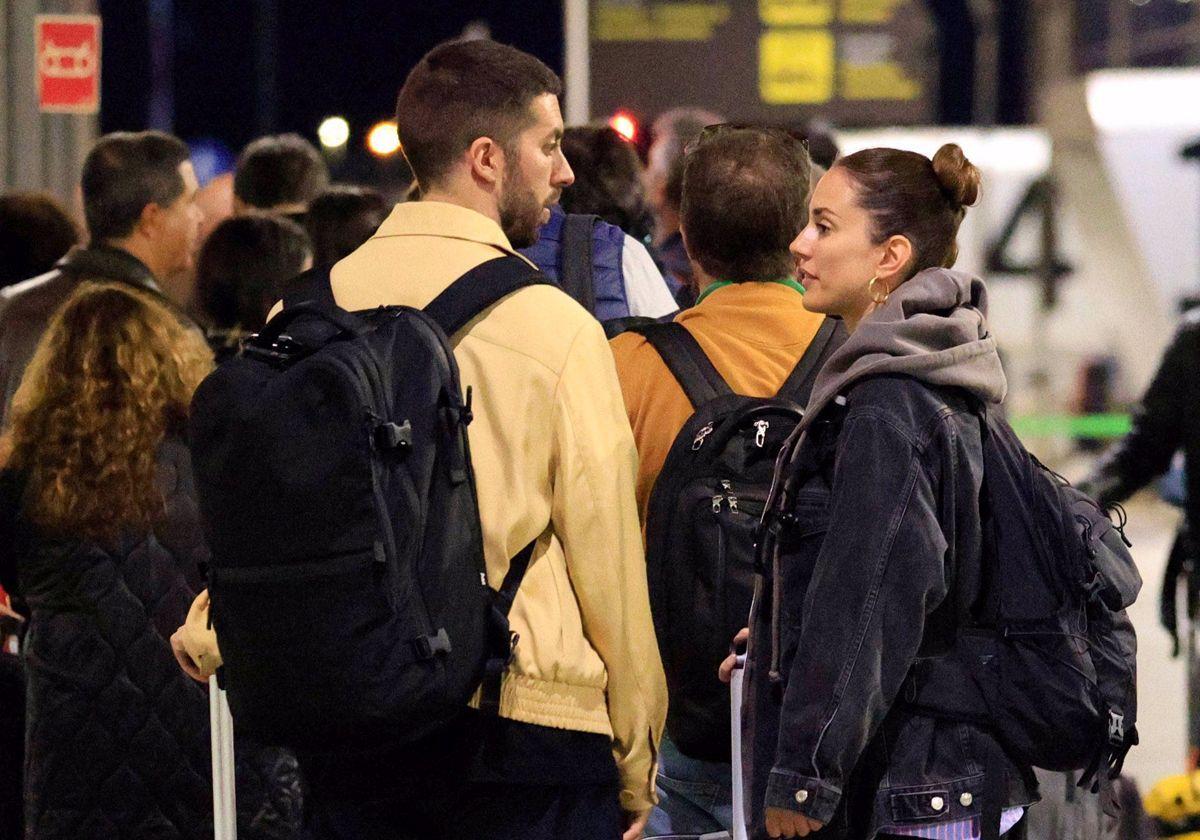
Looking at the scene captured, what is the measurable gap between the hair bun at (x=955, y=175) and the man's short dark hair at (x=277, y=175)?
421cm

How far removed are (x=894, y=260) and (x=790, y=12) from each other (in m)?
12.1

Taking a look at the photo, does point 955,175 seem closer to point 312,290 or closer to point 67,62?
point 312,290

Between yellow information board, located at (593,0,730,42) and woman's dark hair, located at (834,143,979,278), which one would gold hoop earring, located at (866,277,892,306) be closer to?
woman's dark hair, located at (834,143,979,278)

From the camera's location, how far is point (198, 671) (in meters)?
3.54

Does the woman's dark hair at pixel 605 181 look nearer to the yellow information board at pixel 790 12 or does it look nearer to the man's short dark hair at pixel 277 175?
the man's short dark hair at pixel 277 175

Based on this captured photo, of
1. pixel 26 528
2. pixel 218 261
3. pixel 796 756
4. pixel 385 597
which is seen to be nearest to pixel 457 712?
pixel 385 597

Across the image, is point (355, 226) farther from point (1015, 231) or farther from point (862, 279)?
point (1015, 231)

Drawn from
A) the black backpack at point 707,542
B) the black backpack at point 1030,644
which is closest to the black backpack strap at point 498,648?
the black backpack at point 707,542

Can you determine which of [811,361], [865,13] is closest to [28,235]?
[811,361]

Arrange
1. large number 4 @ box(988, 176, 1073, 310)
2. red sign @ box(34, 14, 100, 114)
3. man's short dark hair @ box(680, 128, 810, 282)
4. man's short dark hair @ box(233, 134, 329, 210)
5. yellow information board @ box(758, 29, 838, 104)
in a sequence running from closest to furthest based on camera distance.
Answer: man's short dark hair @ box(680, 128, 810, 282), man's short dark hair @ box(233, 134, 329, 210), red sign @ box(34, 14, 100, 114), yellow information board @ box(758, 29, 838, 104), large number 4 @ box(988, 176, 1073, 310)

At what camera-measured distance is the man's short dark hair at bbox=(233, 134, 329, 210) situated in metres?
7.09

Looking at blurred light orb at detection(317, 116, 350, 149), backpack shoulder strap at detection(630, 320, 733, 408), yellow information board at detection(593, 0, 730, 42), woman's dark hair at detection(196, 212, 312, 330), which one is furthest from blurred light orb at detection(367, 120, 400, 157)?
backpack shoulder strap at detection(630, 320, 733, 408)

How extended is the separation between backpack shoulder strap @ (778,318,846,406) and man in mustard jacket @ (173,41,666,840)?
0.63 metres

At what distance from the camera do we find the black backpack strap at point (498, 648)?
2.90 metres
